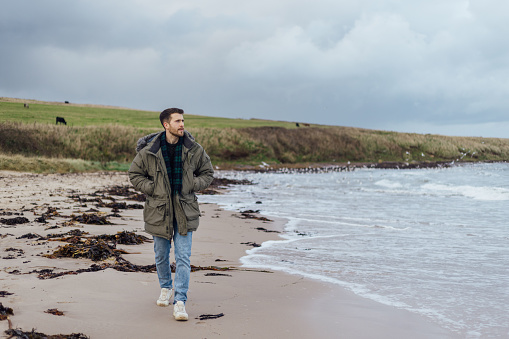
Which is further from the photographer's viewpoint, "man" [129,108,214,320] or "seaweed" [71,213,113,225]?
"seaweed" [71,213,113,225]

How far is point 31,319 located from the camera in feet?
13.9

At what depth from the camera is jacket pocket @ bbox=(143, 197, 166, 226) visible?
485 cm

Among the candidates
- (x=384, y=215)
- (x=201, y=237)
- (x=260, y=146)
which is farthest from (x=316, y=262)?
(x=260, y=146)

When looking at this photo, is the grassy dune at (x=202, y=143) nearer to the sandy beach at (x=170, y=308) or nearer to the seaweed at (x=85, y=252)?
the seaweed at (x=85, y=252)

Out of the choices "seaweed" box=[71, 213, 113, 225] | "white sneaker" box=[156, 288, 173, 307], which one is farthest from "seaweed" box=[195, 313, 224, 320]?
"seaweed" box=[71, 213, 113, 225]

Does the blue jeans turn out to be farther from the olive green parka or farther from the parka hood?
the parka hood

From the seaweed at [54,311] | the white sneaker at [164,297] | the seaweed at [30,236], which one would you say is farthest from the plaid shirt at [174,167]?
the seaweed at [30,236]

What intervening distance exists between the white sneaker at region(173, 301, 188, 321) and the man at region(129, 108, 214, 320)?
0.26ft

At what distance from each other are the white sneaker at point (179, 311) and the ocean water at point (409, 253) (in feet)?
7.96

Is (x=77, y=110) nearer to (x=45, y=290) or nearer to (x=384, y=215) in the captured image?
(x=384, y=215)

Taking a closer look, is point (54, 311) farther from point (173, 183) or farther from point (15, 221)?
point (15, 221)

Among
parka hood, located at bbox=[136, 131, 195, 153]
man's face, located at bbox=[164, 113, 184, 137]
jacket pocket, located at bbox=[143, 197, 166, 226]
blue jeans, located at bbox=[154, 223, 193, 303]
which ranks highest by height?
man's face, located at bbox=[164, 113, 184, 137]

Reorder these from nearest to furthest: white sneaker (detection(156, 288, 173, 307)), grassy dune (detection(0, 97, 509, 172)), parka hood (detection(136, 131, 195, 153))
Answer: parka hood (detection(136, 131, 195, 153)), white sneaker (detection(156, 288, 173, 307)), grassy dune (detection(0, 97, 509, 172))

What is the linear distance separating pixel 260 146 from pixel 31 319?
159 ft
